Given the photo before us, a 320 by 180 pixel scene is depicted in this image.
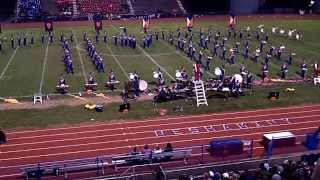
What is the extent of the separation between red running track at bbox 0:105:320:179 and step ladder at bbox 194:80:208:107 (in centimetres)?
183

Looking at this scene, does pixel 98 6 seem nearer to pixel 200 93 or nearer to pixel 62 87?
pixel 62 87

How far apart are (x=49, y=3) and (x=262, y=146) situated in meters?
52.8

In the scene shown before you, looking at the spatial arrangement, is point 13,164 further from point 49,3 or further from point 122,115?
point 49,3

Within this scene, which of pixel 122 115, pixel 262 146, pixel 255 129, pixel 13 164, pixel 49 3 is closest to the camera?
pixel 13 164

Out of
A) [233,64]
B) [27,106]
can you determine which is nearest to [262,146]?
[27,106]

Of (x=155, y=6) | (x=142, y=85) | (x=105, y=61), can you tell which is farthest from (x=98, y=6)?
(x=142, y=85)

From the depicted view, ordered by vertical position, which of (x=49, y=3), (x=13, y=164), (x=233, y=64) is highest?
(x=49, y=3)

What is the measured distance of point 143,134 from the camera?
2086cm

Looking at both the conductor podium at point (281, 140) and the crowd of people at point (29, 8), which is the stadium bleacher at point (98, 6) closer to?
the crowd of people at point (29, 8)

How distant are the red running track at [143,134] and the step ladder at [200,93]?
1.83 metres

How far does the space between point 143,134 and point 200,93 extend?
585cm

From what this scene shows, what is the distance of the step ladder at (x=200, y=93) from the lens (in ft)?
82.5

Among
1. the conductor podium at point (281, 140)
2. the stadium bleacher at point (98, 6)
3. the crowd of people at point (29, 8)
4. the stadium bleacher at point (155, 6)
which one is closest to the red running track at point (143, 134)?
the conductor podium at point (281, 140)

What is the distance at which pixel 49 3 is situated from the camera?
66438 millimetres
